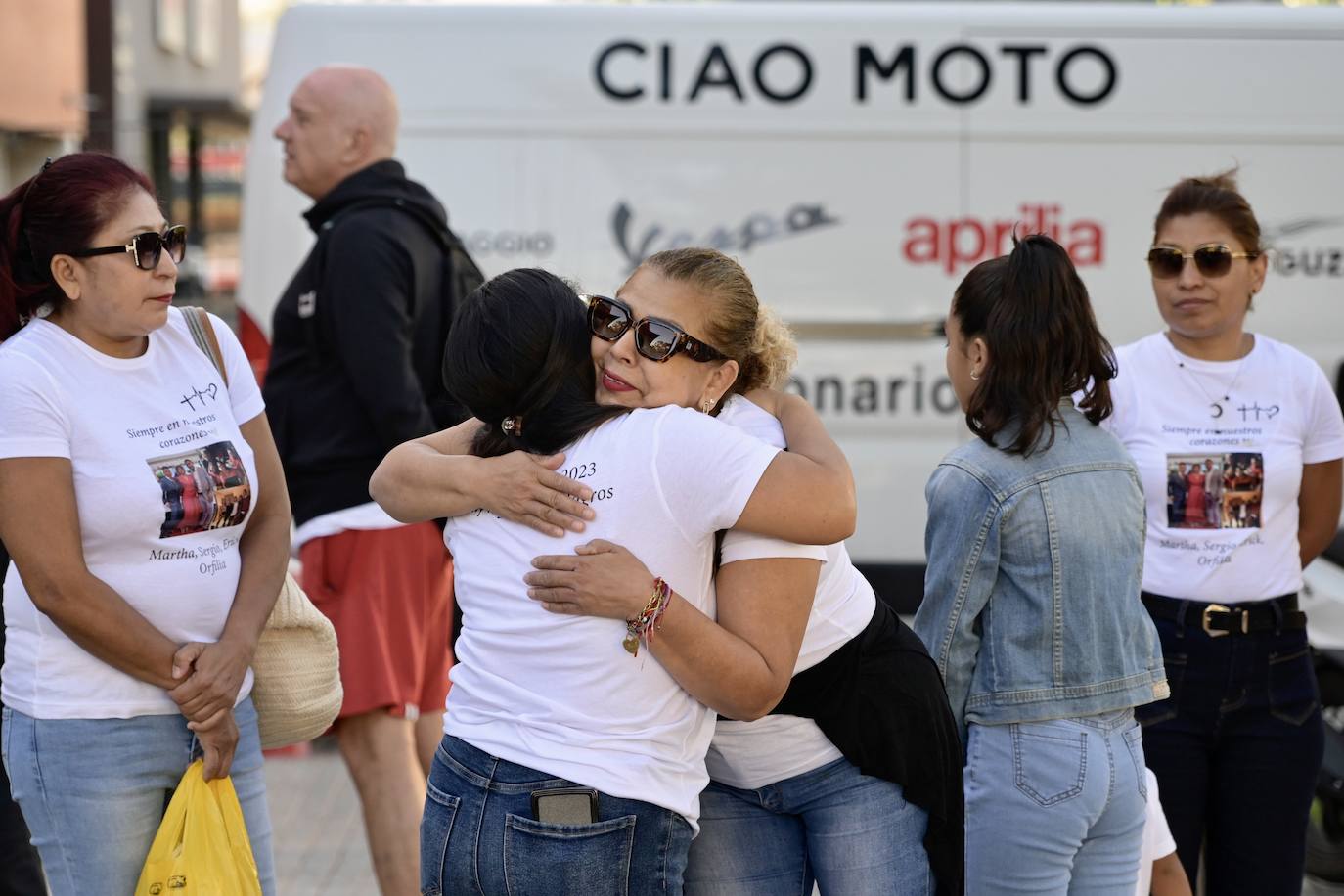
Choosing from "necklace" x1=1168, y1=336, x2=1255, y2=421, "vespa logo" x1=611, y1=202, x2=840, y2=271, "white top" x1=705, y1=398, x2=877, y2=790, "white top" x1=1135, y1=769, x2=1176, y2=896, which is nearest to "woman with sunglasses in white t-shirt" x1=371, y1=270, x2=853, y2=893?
"white top" x1=705, y1=398, x2=877, y2=790

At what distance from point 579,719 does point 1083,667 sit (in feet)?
3.20

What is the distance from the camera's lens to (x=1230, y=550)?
9.90 feet

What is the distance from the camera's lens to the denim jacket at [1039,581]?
2.49 m

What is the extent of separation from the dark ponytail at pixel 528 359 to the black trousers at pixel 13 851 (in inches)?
56.7

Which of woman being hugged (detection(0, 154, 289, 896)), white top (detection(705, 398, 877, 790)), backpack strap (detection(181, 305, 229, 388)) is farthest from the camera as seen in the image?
backpack strap (detection(181, 305, 229, 388))

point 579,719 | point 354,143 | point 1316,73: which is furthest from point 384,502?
point 1316,73

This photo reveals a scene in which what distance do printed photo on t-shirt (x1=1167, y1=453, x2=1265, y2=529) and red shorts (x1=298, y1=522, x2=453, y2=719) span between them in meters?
1.72

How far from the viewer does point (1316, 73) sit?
545cm

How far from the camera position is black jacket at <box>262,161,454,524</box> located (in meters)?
3.60

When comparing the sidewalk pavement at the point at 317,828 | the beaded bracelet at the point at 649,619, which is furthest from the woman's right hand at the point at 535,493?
the sidewalk pavement at the point at 317,828

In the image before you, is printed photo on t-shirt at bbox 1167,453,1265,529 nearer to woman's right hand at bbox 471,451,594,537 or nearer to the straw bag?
woman's right hand at bbox 471,451,594,537

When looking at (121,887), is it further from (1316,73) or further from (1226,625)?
(1316,73)

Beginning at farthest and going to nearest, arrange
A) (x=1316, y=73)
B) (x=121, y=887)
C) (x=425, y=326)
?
(x=1316, y=73), (x=425, y=326), (x=121, y=887)

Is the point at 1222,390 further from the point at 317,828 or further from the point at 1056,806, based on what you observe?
the point at 317,828
